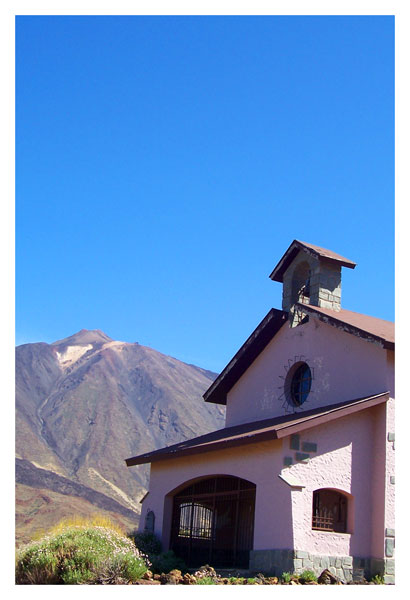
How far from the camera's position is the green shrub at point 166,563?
663 inches

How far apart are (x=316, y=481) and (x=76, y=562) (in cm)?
534

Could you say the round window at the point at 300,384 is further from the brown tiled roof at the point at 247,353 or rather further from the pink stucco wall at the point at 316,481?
the pink stucco wall at the point at 316,481

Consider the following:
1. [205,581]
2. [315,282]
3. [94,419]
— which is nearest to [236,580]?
[205,581]

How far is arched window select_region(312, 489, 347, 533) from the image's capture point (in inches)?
627

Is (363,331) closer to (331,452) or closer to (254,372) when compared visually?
(331,452)

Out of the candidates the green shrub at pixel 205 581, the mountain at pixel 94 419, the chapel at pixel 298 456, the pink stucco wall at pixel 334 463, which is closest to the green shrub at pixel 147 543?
the chapel at pixel 298 456

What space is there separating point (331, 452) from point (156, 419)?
253 feet

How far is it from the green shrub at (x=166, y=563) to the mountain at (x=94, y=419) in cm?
3113

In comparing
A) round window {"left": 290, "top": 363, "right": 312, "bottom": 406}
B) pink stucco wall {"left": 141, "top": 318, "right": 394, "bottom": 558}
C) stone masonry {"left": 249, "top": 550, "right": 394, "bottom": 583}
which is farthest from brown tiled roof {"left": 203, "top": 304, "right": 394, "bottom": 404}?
stone masonry {"left": 249, "top": 550, "right": 394, "bottom": 583}

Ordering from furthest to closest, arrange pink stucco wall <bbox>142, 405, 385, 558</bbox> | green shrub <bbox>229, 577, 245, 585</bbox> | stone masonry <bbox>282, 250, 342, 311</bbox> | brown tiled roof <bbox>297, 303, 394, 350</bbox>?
stone masonry <bbox>282, 250, 342, 311</bbox>
brown tiled roof <bbox>297, 303, 394, 350</bbox>
pink stucco wall <bbox>142, 405, 385, 558</bbox>
green shrub <bbox>229, 577, 245, 585</bbox>

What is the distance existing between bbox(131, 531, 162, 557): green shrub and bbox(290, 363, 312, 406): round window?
17.9 feet

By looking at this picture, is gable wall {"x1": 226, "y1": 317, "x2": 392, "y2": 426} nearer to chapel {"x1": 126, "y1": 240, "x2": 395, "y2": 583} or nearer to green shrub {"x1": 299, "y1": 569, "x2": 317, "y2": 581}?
chapel {"x1": 126, "y1": 240, "x2": 395, "y2": 583}

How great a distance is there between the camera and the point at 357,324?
1762cm

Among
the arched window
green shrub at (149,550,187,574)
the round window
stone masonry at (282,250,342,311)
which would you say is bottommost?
green shrub at (149,550,187,574)
